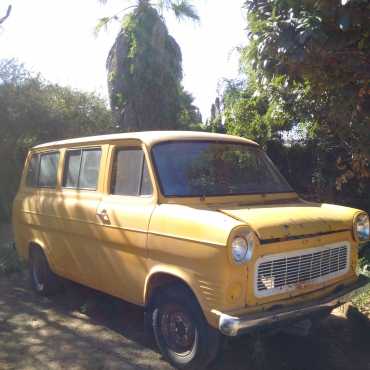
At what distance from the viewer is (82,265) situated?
17.5ft

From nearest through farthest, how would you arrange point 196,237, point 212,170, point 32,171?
1. point 196,237
2. point 212,170
3. point 32,171

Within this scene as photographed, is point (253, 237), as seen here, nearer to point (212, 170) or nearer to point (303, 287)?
point (303, 287)

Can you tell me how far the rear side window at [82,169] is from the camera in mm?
5341

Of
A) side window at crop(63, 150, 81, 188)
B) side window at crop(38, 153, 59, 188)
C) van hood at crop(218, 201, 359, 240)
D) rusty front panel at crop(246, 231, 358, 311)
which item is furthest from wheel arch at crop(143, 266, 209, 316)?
side window at crop(38, 153, 59, 188)

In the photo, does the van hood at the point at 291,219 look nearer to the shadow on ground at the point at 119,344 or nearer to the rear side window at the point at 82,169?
the shadow on ground at the point at 119,344

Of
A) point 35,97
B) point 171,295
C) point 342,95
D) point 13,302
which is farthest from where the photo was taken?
point 35,97

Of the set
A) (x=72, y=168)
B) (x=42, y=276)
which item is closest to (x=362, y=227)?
(x=72, y=168)

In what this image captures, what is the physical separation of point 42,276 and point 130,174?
242 cm

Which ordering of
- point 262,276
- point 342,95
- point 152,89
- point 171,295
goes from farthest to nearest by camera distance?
point 152,89
point 342,95
point 171,295
point 262,276

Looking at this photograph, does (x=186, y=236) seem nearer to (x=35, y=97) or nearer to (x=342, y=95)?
(x=342, y=95)

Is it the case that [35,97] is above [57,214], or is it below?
above

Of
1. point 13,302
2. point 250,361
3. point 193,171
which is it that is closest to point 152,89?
point 13,302

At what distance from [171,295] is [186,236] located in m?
0.55

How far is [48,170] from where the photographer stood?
638cm
